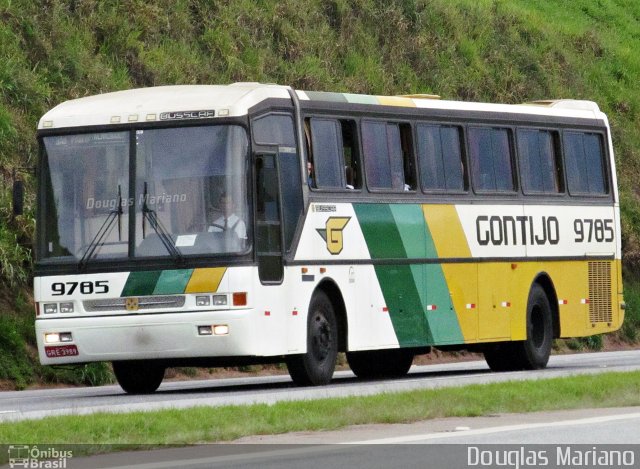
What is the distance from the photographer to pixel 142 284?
19516 millimetres

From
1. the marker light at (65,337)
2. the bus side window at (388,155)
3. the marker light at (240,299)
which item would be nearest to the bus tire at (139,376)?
the marker light at (65,337)

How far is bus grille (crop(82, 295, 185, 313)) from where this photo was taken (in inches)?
765

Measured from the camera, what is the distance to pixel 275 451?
11.9 m

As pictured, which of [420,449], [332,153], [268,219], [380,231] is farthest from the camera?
[380,231]

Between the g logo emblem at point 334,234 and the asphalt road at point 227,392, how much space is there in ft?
5.45

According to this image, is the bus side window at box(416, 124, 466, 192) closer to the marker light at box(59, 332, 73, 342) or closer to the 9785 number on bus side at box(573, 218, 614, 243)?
the 9785 number on bus side at box(573, 218, 614, 243)

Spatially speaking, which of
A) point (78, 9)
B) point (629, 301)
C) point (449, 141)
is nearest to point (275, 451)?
point (449, 141)

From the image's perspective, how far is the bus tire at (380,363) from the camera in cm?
2444

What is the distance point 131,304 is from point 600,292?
9679 mm

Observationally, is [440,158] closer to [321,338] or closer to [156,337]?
[321,338]

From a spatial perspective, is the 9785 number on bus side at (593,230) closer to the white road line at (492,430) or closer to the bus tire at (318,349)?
the bus tire at (318,349)

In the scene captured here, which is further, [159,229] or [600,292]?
[600,292]

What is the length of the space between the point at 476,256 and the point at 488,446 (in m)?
Answer: 12.3

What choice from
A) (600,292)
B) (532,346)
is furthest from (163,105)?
(600,292)
